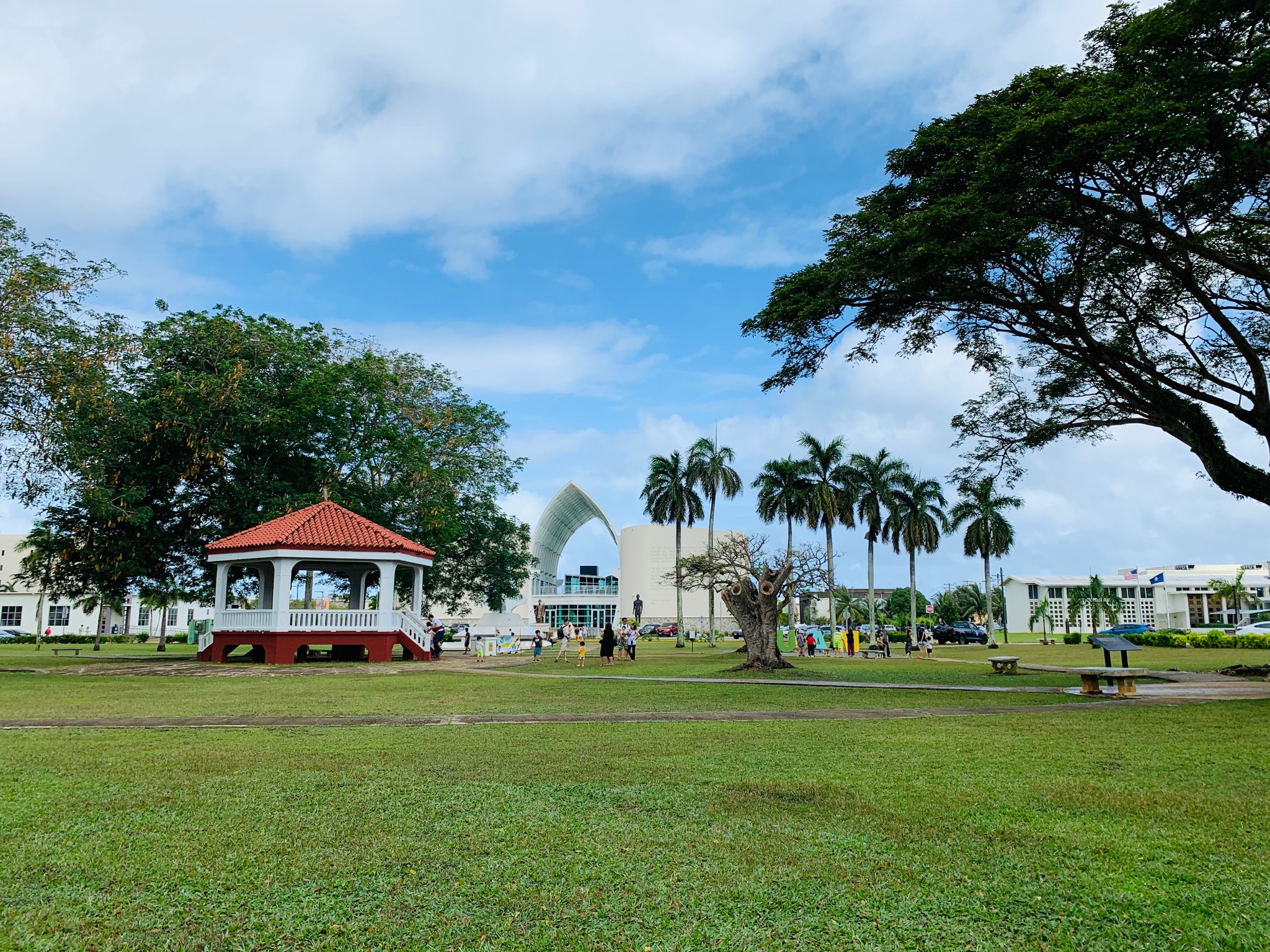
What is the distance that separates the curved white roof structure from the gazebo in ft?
217

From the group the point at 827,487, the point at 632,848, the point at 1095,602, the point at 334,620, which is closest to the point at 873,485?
the point at 827,487

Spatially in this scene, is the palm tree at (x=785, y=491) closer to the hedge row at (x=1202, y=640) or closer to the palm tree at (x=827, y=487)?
the palm tree at (x=827, y=487)

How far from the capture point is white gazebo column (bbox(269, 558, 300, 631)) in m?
27.0

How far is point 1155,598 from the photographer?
77.4 meters

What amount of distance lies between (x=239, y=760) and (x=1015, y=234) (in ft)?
44.5

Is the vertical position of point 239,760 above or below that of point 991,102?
below

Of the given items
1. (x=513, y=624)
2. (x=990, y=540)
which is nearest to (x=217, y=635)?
(x=513, y=624)

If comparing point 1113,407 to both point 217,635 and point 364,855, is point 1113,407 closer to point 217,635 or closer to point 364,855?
point 364,855

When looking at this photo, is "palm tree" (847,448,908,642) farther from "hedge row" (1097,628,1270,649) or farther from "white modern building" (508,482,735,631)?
"white modern building" (508,482,735,631)

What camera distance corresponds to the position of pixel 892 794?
20.8ft

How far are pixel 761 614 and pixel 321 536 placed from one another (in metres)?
14.2

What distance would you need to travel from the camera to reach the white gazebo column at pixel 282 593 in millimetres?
26953

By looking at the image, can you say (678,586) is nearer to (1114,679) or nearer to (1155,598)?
(1114,679)

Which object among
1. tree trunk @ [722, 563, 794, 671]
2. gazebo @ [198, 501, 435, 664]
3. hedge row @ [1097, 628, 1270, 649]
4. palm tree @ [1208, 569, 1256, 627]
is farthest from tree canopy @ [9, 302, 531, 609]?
palm tree @ [1208, 569, 1256, 627]
